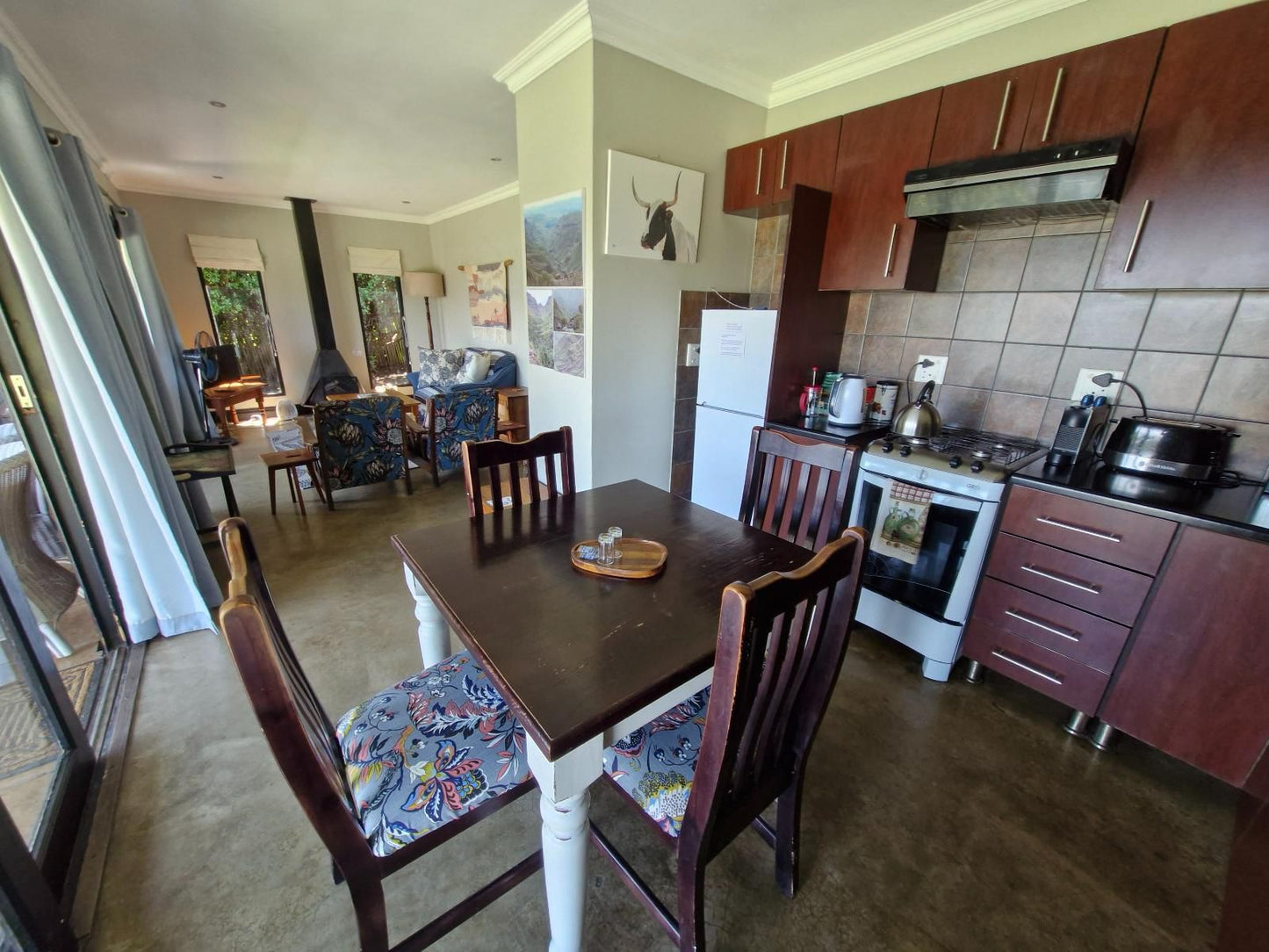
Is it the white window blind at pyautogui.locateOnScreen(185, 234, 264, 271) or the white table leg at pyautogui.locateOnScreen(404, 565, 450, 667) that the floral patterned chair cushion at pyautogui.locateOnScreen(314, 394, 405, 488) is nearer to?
the white table leg at pyautogui.locateOnScreen(404, 565, 450, 667)

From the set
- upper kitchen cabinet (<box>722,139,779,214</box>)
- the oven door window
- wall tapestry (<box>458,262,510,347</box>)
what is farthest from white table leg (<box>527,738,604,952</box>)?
wall tapestry (<box>458,262,510,347</box>)

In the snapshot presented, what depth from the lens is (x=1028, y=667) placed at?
1.76 meters

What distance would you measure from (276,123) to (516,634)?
13.7 feet

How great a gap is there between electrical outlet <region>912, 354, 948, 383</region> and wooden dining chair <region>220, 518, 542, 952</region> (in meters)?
2.35

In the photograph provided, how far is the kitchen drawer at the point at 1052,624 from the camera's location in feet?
5.23

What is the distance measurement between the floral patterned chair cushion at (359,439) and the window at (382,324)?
13.5ft

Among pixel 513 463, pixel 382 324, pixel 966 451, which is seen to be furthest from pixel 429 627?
→ pixel 382 324

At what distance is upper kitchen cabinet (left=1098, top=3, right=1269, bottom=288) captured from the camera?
4.46ft

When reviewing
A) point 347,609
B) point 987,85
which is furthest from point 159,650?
point 987,85

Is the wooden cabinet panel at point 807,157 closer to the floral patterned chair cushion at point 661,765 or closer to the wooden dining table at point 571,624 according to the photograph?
the wooden dining table at point 571,624

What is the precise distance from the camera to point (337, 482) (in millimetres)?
3424

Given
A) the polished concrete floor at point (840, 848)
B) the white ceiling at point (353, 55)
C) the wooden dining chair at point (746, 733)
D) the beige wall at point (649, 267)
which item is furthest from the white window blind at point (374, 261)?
the wooden dining chair at point (746, 733)

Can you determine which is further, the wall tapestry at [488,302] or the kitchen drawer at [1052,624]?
the wall tapestry at [488,302]

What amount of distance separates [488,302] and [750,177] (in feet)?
13.6
